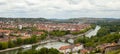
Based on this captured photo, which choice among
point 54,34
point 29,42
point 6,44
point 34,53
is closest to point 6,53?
point 6,44

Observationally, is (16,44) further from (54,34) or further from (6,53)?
(54,34)

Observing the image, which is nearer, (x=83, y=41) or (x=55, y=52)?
(x=55, y=52)

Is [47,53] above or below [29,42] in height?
above

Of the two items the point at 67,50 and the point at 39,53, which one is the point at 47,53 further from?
the point at 67,50

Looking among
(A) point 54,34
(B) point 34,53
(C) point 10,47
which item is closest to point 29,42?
(C) point 10,47

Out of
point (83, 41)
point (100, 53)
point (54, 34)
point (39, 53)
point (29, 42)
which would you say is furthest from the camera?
point (54, 34)

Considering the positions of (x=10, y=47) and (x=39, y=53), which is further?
(x=10, y=47)

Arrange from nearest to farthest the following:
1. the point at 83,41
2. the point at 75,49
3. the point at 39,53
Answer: the point at 39,53
the point at 75,49
the point at 83,41

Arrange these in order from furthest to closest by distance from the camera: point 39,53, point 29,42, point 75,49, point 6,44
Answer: point 29,42
point 6,44
point 75,49
point 39,53

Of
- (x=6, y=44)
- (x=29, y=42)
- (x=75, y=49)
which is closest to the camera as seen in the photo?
(x=75, y=49)
